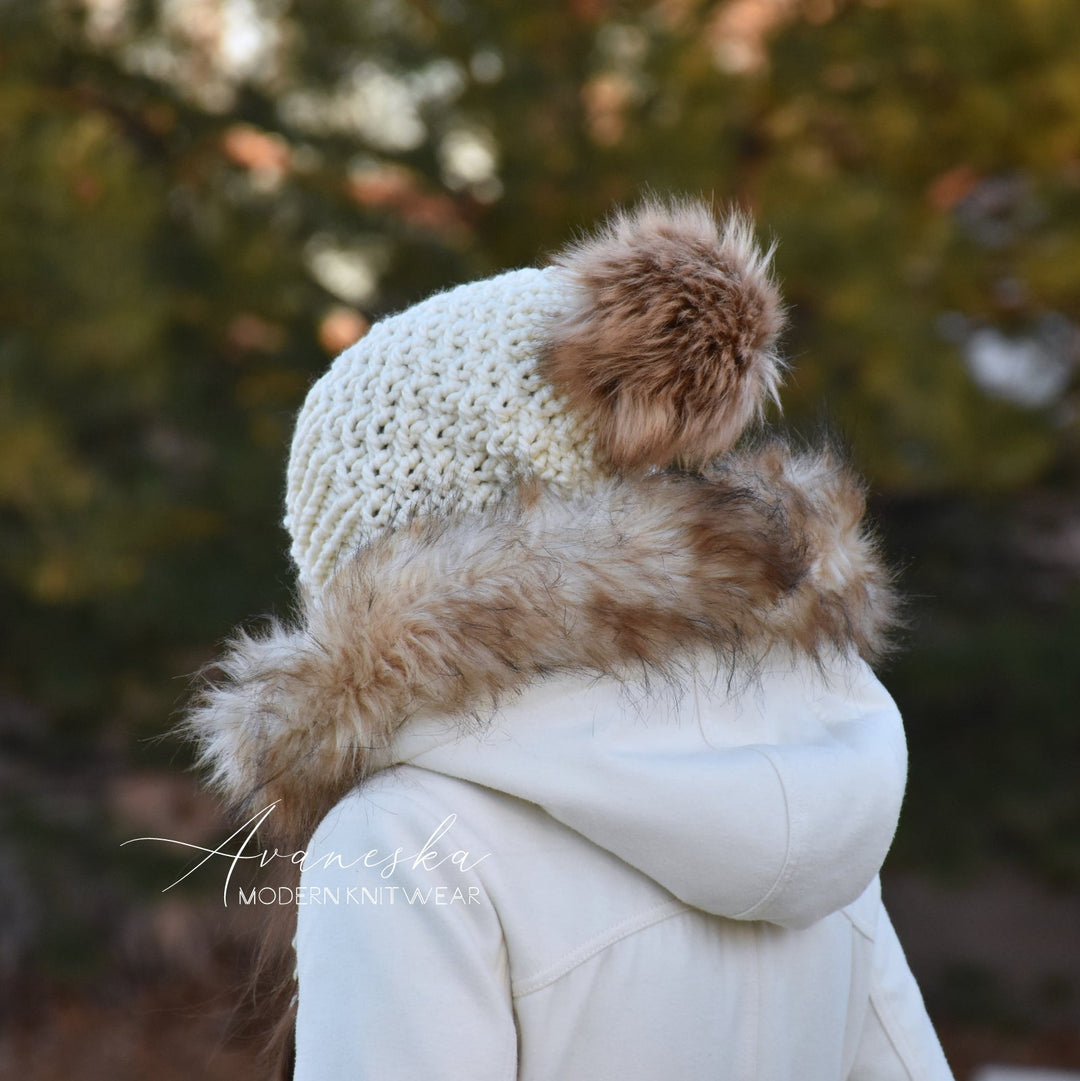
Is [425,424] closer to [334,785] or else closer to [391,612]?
[391,612]

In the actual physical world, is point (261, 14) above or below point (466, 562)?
above

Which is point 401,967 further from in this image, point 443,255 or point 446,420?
point 443,255

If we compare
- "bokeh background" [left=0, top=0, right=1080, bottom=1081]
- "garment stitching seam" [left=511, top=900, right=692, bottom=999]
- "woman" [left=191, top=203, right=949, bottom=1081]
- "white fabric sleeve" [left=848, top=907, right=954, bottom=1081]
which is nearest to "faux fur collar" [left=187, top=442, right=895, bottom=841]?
"woman" [left=191, top=203, right=949, bottom=1081]

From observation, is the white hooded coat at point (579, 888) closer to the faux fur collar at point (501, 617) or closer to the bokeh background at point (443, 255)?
the faux fur collar at point (501, 617)

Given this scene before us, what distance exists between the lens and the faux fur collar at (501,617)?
91cm

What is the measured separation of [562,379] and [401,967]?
0.48 meters

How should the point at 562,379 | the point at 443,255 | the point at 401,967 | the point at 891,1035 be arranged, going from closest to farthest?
1. the point at 401,967
2. the point at 562,379
3. the point at 891,1035
4. the point at 443,255

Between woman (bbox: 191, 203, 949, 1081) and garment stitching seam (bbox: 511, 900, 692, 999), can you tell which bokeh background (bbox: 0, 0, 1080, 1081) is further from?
garment stitching seam (bbox: 511, 900, 692, 999)

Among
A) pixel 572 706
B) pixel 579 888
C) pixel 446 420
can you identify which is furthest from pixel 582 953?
pixel 446 420

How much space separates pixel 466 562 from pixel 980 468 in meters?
2.48

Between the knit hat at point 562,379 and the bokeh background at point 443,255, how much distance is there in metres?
1.47

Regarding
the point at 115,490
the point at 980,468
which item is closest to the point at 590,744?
the point at 115,490

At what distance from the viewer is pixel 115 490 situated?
2.73 metres

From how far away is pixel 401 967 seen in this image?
853 mm
